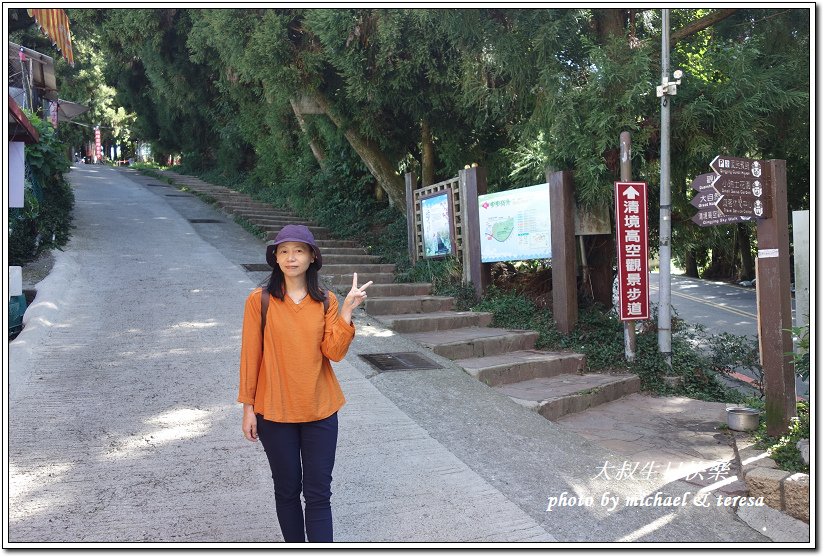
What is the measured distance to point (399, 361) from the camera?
6488mm

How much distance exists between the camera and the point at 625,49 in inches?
293

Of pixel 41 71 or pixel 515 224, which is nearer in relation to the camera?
pixel 515 224

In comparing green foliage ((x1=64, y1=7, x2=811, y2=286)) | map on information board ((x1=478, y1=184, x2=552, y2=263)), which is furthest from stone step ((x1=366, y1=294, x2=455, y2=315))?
green foliage ((x1=64, y1=7, x2=811, y2=286))

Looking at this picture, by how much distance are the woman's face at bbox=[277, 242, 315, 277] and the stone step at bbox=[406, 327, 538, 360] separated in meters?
4.26

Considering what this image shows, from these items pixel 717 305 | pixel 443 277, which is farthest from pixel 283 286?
pixel 717 305

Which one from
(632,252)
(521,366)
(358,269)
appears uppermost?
(632,252)

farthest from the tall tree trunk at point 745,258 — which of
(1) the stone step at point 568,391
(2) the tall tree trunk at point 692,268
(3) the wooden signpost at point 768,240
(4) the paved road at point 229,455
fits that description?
(4) the paved road at point 229,455

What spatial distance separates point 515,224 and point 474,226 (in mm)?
839

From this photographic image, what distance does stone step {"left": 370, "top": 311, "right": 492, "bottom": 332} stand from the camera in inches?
315

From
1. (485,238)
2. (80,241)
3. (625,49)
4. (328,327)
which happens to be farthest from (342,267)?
(328,327)

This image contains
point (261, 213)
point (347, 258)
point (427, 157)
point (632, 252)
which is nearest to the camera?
point (632, 252)

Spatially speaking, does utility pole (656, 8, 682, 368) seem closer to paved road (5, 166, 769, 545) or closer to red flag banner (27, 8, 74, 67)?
paved road (5, 166, 769, 545)

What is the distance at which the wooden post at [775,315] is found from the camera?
4.93 metres

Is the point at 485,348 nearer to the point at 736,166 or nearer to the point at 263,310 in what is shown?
the point at 736,166
